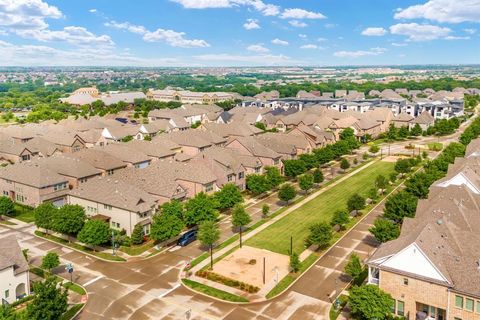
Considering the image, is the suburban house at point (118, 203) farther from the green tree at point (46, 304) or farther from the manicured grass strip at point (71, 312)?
the green tree at point (46, 304)

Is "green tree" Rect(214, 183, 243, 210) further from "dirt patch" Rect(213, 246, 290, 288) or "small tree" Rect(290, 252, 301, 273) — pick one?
"small tree" Rect(290, 252, 301, 273)

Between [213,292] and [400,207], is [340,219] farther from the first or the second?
[213,292]

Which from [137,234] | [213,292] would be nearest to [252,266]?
[213,292]

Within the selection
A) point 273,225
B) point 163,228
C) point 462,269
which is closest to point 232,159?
point 273,225

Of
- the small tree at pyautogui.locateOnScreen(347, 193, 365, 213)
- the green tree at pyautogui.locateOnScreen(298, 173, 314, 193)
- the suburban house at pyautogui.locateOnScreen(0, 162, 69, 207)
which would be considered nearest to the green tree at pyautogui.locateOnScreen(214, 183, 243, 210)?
the green tree at pyautogui.locateOnScreen(298, 173, 314, 193)

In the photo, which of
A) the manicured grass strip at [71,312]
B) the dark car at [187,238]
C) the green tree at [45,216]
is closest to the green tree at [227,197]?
the dark car at [187,238]

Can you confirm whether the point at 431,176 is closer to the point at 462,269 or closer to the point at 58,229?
the point at 462,269
